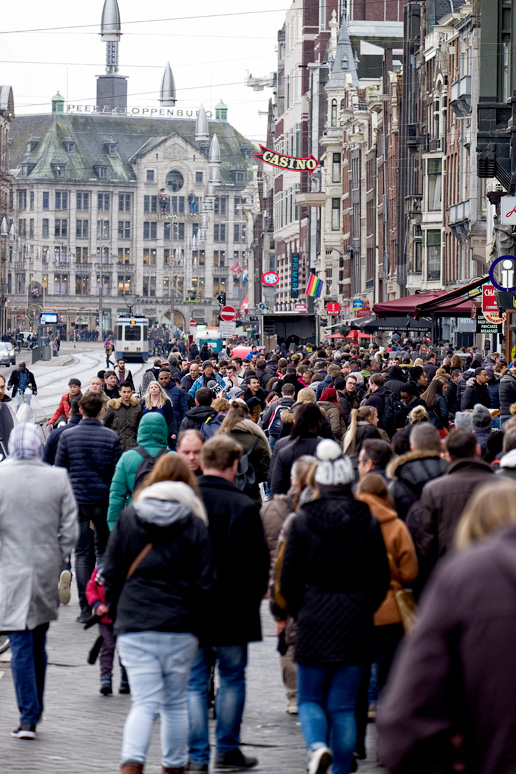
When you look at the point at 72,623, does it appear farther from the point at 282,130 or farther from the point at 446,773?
the point at 282,130

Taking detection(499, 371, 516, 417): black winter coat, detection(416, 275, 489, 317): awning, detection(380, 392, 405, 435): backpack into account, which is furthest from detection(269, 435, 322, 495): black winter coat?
detection(416, 275, 489, 317): awning

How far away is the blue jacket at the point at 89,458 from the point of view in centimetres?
1092

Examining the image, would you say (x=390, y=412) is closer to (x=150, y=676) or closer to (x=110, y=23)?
(x=150, y=676)

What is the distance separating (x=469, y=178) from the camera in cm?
4978

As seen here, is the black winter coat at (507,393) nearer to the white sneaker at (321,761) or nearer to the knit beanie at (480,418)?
the knit beanie at (480,418)

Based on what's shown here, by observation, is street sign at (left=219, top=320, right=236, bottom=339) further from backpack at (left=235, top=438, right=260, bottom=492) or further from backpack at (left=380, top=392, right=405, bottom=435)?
backpack at (left=235, top=438, right=260, bottom=492)

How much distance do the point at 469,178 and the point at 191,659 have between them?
4480 cm

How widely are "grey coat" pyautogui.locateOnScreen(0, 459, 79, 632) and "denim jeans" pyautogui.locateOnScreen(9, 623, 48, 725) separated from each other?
0.32ft

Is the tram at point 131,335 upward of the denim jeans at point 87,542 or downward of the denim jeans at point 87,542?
upward

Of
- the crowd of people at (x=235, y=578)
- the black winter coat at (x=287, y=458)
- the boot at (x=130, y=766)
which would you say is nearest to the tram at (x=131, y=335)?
the black winter coat at (x=287, y=458)

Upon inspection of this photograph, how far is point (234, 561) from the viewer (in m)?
6.95

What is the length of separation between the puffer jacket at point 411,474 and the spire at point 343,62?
7864 cm

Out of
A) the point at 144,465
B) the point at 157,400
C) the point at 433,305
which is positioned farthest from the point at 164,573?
the point at 433,305

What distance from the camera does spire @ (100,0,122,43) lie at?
127 feet
